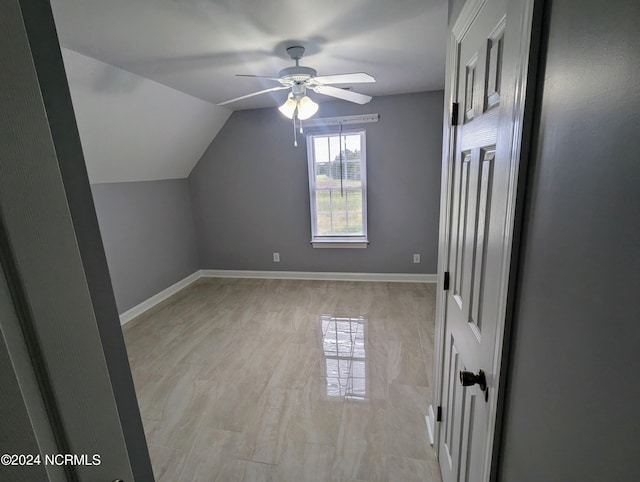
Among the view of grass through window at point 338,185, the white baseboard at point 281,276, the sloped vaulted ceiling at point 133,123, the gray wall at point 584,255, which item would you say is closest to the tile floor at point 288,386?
the white baseboard at point 281,276

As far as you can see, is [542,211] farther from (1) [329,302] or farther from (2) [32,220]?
(1) [329,302]

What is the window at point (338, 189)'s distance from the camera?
3.98 m

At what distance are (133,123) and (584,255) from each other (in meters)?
3.40

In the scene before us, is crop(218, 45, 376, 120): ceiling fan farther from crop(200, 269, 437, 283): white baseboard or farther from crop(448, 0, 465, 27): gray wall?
crop(200, 269, 437, 283): white baseboard

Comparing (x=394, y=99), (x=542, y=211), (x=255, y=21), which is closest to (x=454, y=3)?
(x=255, y=21)

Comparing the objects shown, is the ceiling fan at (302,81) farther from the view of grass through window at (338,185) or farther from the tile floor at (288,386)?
the tile floor at (288,386)

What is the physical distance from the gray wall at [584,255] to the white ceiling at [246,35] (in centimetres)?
147

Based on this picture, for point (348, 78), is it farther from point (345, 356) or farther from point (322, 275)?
point (322, 275)

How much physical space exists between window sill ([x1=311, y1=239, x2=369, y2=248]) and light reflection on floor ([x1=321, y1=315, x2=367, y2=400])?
1136 mm

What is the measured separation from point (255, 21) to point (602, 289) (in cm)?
198

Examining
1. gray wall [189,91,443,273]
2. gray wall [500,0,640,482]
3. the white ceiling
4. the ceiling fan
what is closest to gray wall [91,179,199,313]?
gray wall [189,91,443,273]

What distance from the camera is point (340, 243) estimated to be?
4.21 meters

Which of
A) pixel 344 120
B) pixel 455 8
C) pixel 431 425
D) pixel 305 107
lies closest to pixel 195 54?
pixel 305 107

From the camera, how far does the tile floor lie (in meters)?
1.75
